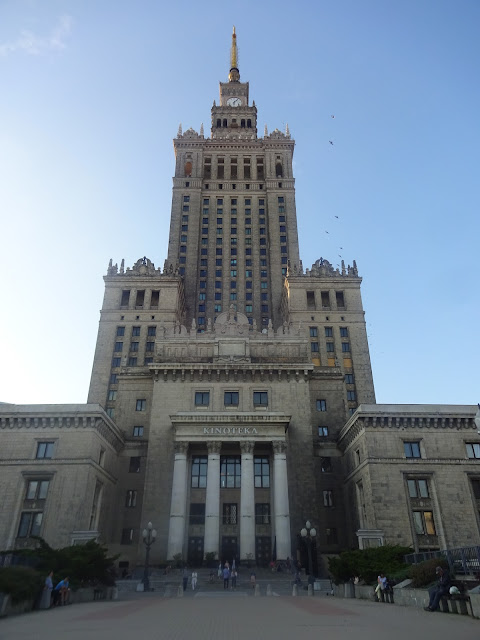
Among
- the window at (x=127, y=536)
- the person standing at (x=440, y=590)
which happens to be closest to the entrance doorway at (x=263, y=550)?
the window at (x=127, y=536)

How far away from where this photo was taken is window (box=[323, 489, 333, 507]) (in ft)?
174

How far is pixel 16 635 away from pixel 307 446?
130 ft

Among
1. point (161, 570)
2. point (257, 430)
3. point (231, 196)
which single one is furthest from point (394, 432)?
point (231, 196)

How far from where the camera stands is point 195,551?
46.8 m

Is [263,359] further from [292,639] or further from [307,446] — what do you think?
[292,639]

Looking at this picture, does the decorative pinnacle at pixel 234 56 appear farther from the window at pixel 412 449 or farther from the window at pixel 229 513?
the window at pixel 229 513

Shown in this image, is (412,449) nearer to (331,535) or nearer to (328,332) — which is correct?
(331,535)

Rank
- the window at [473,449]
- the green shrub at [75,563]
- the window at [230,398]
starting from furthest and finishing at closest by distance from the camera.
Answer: the window at [230,398]
the window at [473,449]
the green shrub at [75,563]

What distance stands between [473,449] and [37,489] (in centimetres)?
4011

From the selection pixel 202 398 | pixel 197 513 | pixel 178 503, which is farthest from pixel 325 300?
pixel 178 503

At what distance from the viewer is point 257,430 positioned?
4912 centimetres

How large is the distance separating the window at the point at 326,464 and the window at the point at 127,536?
854 inches

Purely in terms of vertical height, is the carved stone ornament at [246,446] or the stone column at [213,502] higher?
the carved stone ornament at [246,446]

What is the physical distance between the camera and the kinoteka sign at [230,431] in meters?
48.8
